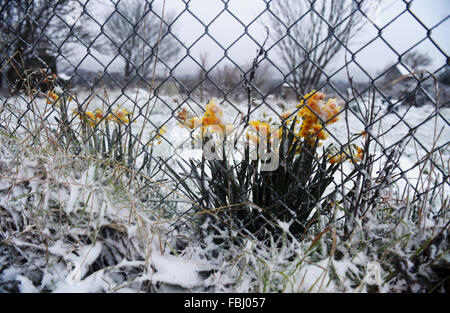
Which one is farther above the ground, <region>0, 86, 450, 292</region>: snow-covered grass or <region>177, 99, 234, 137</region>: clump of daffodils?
<region>177, 99, 234, 137</region>: clump of daffodils

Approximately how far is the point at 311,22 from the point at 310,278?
9028 mm

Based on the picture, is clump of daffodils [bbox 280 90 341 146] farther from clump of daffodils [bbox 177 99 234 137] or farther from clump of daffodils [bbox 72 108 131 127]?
clump of daffodils [bbox 72 108 131 127]

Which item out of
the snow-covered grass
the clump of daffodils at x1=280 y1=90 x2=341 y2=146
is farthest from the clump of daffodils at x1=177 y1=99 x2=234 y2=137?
the snow-covered grass

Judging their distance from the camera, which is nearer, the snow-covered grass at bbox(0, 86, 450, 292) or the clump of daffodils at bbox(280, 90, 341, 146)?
the snow-covered grass at bbox(0, 86, 450, 292)

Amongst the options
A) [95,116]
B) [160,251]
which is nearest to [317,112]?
[160,251]

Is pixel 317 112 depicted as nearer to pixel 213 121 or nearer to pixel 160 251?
pixel 213 121

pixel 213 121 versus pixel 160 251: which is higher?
pixel 213 121

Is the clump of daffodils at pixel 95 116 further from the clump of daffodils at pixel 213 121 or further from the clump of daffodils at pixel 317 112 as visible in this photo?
the clump of daffodils at pixel 317 112

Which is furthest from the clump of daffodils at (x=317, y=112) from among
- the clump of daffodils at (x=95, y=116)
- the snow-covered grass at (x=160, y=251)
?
the clump of daffodils at (x=95, y=116)

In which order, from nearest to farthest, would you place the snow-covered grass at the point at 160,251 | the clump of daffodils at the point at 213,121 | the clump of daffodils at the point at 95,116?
the snow-covered grass at the point at 160,251, the clump of daffodils at the point at 213,121, the clump of daffodils at the point at 95,116

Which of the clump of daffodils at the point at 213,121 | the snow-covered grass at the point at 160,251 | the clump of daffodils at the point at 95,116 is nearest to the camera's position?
the snow-covered grass at the point at 160,251

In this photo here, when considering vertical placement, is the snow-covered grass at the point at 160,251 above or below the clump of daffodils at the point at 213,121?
below
